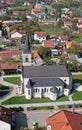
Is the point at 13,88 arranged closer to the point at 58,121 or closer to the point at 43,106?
the point at 43,106

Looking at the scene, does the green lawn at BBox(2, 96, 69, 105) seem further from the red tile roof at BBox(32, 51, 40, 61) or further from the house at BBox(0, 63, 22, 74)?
the red tile roof at BBox(32, 51, 40, 61)

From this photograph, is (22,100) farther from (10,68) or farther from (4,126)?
(10,68)

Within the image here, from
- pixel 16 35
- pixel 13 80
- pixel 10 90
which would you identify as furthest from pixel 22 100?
pixel 16 35

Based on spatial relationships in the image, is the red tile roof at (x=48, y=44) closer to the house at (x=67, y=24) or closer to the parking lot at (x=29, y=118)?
the house at (x=67, y=24)

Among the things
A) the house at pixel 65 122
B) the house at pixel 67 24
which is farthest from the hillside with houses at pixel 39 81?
the house at pixel 67 24

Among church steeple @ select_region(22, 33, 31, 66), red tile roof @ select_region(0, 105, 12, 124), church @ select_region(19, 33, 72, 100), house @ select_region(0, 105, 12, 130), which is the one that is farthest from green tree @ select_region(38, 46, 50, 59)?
house @ select_region(0, 105, 12, 130)

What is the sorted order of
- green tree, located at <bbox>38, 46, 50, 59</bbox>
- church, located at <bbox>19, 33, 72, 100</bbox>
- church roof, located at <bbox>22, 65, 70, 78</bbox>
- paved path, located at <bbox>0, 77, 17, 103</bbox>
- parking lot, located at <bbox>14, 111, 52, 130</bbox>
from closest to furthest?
parking lot, located at <bbox>14, 111, 52, 130</bbox>
church, located at <bbox>19, 33, 72, 100</bbox>
paved path, located at <bbox>0, 77, 17, 103</bbox>
church roof, located at <bbox>22, 65, 70, 78</bbox>
green tree, located at <bbox>38, 46, 50, 59</bbox>
